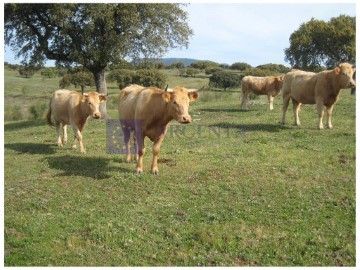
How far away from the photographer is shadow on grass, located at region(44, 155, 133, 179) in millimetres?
10344

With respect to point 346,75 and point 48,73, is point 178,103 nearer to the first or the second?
point 346,75

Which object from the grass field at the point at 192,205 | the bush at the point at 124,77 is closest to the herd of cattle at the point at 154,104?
the grass field at the point at 192,205

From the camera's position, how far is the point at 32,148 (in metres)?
14.8

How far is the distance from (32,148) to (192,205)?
9.01 metres

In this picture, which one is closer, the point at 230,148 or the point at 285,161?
the point at 285,161

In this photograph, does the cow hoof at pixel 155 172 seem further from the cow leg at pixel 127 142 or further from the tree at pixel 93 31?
the tree at pixel 93 31

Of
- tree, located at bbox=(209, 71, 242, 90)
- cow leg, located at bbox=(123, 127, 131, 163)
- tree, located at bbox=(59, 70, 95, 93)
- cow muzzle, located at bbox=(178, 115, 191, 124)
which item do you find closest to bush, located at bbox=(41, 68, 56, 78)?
tree, located at bbox=(59, 70, 95, 93)

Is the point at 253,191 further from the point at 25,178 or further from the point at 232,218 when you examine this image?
the point at 25,178

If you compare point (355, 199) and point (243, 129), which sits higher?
point (243, 129)

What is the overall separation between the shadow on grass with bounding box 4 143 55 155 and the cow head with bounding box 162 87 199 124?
628cm

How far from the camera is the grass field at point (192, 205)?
635 cm

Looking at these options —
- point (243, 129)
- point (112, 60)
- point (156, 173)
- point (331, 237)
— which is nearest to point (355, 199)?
point (331, 237)

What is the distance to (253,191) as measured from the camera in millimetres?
8648

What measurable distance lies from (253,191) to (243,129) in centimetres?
750
